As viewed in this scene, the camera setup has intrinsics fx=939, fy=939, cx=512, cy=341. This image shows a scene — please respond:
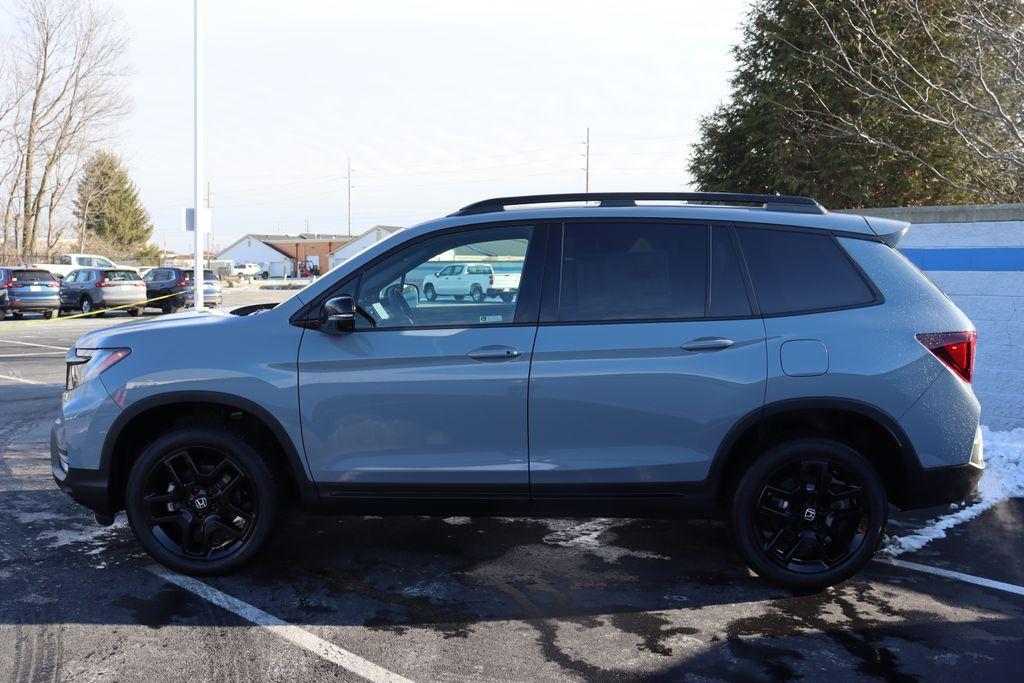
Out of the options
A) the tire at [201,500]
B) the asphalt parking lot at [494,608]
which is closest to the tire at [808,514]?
the asphalt parking lot at [494,608]

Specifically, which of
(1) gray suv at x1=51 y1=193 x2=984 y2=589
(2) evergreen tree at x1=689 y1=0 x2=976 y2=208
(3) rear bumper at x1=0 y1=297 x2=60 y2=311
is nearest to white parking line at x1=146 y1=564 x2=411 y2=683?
(1) gray suv at x1=51 y1=193 x2=984 y2=589

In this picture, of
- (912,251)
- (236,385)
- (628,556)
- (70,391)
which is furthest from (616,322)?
(912,251)

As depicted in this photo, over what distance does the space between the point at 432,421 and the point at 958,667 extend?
8.22 feet

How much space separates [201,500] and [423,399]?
1291mm

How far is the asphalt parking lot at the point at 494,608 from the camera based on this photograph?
3811 millimetres

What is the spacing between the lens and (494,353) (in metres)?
4.51

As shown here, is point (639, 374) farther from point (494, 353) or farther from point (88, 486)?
point (88, 486)

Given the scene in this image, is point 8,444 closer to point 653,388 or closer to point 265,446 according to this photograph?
point 265,446

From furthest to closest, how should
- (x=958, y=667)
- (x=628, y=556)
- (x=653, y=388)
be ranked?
1. (x=628, y=556)
2. (x=653, y=388)
3. (x=958, y=667)

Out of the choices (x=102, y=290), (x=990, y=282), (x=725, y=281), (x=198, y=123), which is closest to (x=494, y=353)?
(x=725, y=281)

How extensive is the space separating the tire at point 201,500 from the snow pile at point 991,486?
138 inches

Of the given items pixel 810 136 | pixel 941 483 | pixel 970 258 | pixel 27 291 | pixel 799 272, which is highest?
pixel 810 136

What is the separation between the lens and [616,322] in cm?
456

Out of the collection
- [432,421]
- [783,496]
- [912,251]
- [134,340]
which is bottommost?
[783,496]
